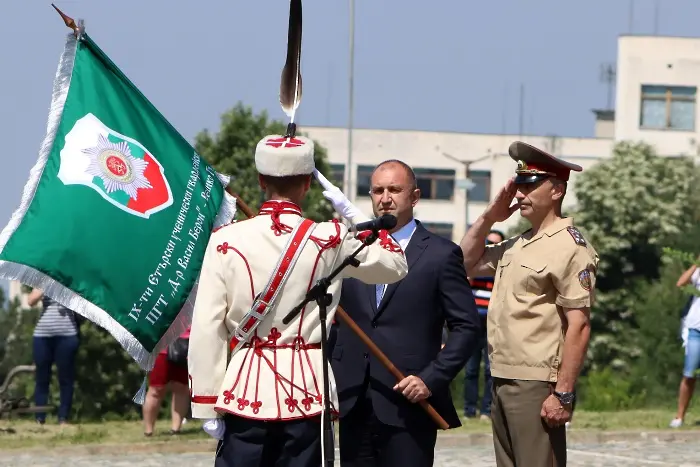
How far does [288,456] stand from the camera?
267 inches

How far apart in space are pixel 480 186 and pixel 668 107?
53.6ft

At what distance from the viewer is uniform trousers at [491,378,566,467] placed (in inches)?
314

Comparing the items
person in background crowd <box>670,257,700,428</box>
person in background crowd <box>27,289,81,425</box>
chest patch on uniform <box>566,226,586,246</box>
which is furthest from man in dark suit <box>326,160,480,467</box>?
person in background crowd <box>27,289,81,425</box>

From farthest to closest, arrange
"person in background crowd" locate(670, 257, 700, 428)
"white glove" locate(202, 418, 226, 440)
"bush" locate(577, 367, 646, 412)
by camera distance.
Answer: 1. "bush" locate(577, 367, 646, 412)
2. "person in background crowd" locate(670, 257, 700, 428)
3. "white glove" locate(202, 418, 226, 440)

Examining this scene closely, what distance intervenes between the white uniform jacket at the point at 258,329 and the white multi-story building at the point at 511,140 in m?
75.0

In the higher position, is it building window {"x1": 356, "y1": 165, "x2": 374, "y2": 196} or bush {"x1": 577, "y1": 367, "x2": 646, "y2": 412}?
building window {"x1": 356, "y1": 165, "x2": 374, "y2": 196}

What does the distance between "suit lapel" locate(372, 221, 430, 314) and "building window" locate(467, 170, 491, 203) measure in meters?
91.8

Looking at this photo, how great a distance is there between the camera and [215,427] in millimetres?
6770

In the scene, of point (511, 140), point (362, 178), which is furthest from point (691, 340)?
point (362, 178)

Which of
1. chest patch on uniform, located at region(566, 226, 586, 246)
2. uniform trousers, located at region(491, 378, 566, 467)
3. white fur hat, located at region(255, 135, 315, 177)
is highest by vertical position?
white fur hat, located at region(255, 135, 315, 177)

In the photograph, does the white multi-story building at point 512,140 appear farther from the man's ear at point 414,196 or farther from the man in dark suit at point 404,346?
the man in dark suit at point 404,346

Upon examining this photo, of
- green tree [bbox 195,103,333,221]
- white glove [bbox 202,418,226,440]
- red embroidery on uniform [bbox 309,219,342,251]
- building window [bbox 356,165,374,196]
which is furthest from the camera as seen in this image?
building window [bbox 356,165,374,196]

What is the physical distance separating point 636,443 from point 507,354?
8.12 metres

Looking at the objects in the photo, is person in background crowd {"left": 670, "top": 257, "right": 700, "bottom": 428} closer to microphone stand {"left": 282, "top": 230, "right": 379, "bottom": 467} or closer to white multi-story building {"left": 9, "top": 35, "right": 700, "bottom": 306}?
microphone stand {"left": 282, "top": 230, "right": 379, "bottom": 467}
